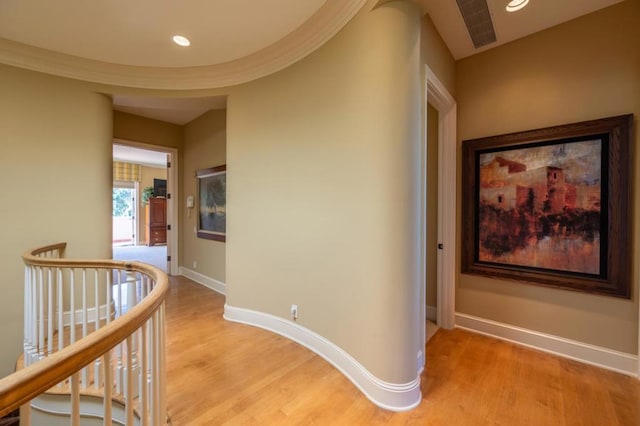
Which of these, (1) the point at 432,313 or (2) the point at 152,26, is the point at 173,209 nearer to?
(2) the point at 152,26

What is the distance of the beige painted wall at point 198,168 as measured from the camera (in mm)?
4191

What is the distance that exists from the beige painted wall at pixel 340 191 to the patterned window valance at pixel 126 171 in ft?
25.6

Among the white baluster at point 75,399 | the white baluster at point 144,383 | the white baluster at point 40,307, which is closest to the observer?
the white baluster at point 75,399

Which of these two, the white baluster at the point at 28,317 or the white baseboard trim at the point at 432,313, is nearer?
the white baluster at the point at 28,317

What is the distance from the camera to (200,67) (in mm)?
3146

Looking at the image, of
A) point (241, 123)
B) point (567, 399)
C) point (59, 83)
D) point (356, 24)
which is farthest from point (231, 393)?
point (59, 83)

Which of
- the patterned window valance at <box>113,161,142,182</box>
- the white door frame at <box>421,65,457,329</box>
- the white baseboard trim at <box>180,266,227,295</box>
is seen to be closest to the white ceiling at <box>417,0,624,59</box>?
A: the white door frame at <box>421,65,457,329</box>

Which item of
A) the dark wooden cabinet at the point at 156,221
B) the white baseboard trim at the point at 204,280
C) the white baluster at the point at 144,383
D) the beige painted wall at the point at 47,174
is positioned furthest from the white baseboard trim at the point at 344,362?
the dark wooden cabinet at the point at 156,221

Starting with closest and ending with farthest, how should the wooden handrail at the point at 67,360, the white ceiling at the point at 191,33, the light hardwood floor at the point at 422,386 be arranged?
the wooden handrail at the point at 67,360
the light hardwood floor at the point at 422,386
the white ceiling at the point at 191,33

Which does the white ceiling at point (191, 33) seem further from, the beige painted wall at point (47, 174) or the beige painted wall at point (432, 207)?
the beige painted wall at point (432, 207)

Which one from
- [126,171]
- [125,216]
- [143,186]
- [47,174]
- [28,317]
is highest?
[126,171]

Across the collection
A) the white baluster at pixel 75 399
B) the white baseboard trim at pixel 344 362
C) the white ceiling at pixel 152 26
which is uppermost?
the white ceiling at pixel 152 26

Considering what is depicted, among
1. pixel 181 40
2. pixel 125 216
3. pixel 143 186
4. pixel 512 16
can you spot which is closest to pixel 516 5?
pixel 512 16

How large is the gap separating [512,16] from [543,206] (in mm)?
1610
